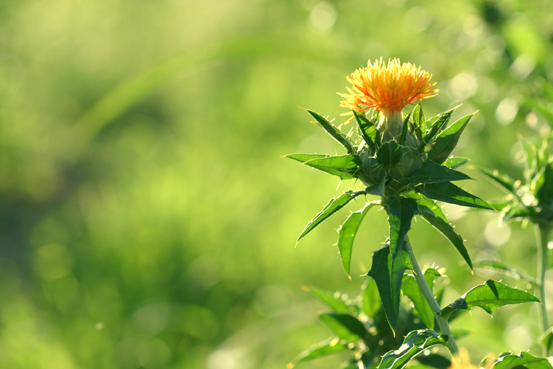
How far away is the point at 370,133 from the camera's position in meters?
0.46

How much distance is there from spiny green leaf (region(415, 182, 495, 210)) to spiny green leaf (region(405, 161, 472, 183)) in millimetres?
15

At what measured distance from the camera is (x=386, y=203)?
1.45ft

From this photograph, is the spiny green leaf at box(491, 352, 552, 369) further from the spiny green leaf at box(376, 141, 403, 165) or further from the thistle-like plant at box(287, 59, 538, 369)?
the spiny green leaf at box(376, 141, 403, 165)

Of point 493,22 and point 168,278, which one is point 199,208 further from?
point 493,22

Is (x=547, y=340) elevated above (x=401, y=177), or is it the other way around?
(x=401, y=177)

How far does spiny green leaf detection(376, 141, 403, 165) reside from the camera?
45 cm

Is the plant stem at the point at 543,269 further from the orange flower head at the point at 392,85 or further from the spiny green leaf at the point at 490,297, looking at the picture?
the orange flower head at the point at 392,85

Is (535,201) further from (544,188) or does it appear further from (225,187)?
(225,187)

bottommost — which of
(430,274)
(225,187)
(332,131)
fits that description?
(430,274)

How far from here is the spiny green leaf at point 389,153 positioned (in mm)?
446

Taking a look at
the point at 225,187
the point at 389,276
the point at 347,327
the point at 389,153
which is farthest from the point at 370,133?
the point at 225,187

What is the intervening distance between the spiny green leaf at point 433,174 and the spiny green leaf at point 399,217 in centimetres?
2

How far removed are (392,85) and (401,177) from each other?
0.09 metres

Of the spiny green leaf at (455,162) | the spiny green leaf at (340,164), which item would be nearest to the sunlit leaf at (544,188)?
the spiny green leaf at (455,162)
